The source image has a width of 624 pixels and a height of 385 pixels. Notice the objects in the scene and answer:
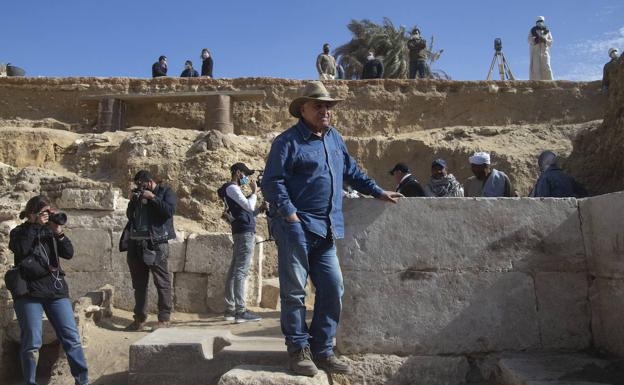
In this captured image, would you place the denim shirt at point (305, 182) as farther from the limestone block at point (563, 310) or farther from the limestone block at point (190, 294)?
the limestone block at point (190, 294)

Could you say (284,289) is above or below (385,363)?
above

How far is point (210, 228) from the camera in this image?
37.7 feet

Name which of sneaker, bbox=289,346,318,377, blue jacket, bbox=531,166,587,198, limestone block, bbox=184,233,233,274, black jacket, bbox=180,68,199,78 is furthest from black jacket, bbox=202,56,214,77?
sneaker, bbox=289,346,318,377

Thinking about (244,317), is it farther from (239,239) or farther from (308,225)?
(308,225)

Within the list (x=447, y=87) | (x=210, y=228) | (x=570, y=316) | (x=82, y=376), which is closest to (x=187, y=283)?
(x=82, y=376)

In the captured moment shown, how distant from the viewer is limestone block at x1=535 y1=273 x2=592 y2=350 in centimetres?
357

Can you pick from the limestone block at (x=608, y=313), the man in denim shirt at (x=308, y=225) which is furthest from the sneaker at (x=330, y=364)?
the limestone block at (x=608, y=313)

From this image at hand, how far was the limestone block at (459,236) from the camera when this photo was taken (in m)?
3.63

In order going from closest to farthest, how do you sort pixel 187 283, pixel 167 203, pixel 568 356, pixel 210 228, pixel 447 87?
pixel 568 356, pixel 167 203, pixel 187 283, pixel 210 228, pixel 447 87

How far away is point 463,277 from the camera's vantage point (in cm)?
363

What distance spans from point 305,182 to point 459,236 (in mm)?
1149

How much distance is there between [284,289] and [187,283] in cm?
440

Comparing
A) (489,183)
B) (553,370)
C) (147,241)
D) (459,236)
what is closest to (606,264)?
(553,370)

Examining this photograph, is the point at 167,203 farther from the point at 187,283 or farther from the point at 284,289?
the point at 284,289
